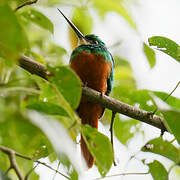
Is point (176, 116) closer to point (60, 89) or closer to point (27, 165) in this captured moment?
point (60, 89)

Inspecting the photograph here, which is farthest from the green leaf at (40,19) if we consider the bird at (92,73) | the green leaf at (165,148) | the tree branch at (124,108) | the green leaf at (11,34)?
the bird at (92,73)

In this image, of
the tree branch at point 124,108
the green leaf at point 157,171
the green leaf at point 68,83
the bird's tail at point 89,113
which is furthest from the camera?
the bird's tail at point 89,113

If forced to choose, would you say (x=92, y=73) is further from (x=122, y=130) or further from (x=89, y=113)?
(x=122, y=130)

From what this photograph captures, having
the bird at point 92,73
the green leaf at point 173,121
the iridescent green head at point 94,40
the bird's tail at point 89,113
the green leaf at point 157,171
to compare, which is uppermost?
the green leaf at point 173,121

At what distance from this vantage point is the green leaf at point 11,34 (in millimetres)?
701

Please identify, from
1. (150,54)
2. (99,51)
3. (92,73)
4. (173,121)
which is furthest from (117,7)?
(99,51)

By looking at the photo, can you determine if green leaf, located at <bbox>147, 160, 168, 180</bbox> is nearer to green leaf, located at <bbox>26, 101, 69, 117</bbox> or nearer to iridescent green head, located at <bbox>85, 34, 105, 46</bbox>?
green leaf, located at <bbox>26, 101, 69, 117</bbox>

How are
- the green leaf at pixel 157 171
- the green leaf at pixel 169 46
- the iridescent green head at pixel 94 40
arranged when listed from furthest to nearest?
the iridescent green head at pixel 94 40
the green leaf at pixel 169 46
the green leaf at pixel 157 171

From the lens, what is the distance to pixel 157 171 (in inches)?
50.6

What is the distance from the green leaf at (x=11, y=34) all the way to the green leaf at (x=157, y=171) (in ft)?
2.53

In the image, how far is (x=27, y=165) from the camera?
132cm

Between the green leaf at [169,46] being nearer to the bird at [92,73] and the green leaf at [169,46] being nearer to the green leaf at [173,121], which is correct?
the green leaf at [173,121]

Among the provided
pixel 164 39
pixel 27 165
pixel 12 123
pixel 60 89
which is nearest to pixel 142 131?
pixel 164 39

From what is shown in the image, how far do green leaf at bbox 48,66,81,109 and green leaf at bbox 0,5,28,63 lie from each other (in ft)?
0.94
